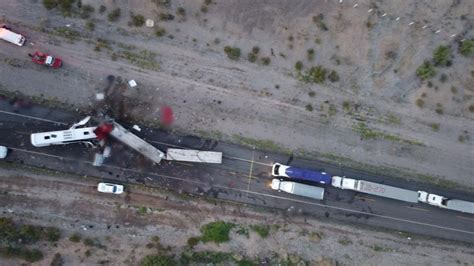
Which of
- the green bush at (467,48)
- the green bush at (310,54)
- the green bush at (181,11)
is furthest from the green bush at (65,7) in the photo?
the green bush at (467,48)

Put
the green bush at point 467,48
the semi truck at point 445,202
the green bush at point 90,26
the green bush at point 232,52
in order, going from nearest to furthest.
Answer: the green bush at point 90,26 → the green bush at point 232,52 → the semi truck at point 445,202 → the green bush at point 467,48

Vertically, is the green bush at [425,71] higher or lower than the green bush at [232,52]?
higher

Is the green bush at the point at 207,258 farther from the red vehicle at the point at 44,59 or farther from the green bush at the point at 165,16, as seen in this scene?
the green bush at the point at 165,16

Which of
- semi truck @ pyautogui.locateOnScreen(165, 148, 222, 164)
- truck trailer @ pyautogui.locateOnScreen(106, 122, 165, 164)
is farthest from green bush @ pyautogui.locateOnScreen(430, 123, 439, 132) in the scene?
truck trailer @ pyautogui.locateOnScreen(106, 122, 165, 164)

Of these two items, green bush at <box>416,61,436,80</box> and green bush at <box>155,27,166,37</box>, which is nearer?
green bush at <box>155,27,166,37</box>

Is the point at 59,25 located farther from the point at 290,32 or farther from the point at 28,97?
the point at 290,32

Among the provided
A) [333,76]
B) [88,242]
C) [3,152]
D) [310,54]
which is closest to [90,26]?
[3,152]

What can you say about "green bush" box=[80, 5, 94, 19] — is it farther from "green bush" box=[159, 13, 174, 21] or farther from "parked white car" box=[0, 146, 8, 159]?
"parked white car" box=[0, 146, 8, 159]
